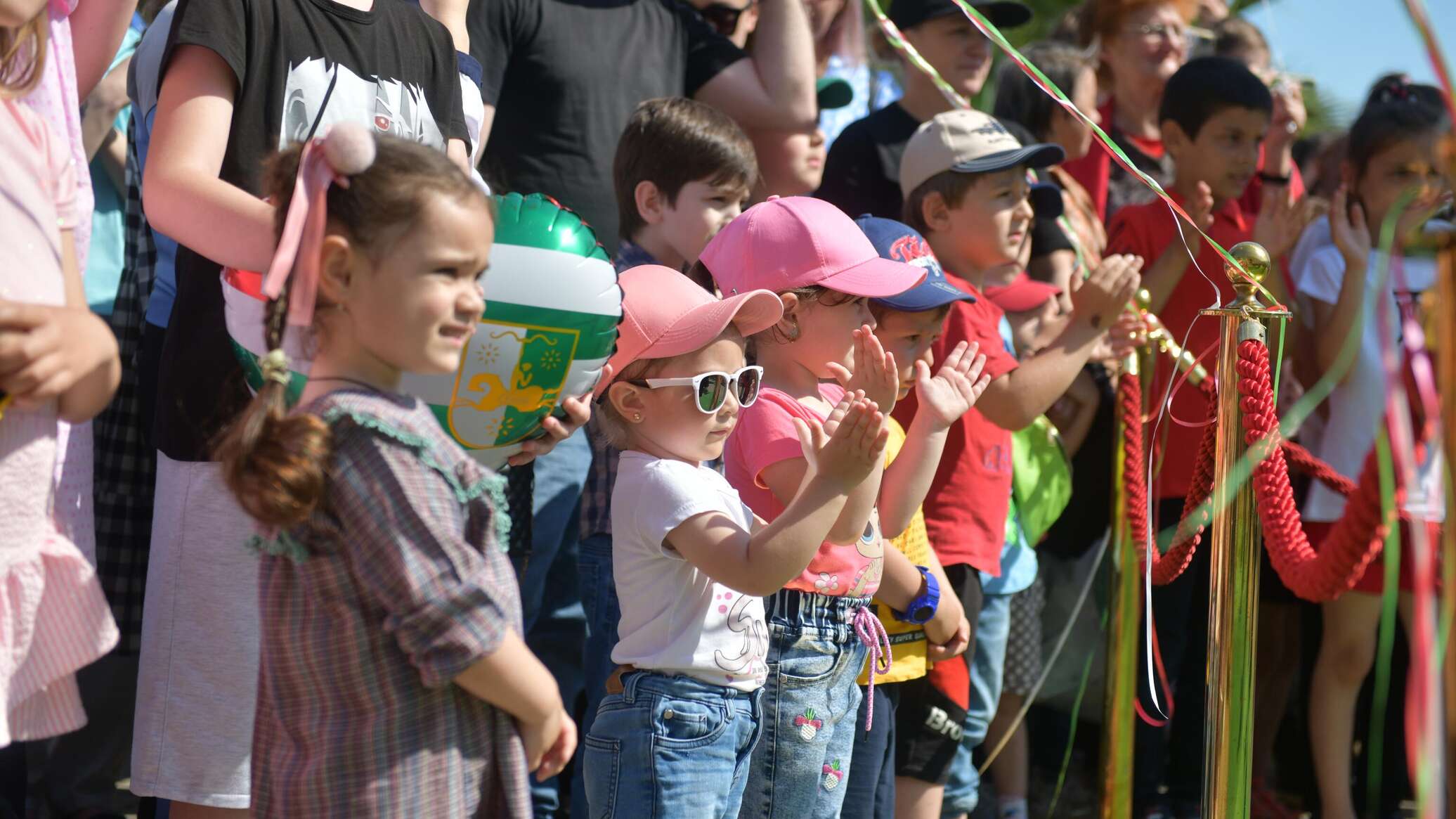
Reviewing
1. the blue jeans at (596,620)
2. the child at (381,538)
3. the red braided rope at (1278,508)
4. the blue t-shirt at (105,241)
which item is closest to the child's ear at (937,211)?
the red braided rope at (1278,508)

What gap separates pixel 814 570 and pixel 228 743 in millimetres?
1082

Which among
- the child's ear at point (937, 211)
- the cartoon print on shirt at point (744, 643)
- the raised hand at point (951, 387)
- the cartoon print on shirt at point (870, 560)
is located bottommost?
the cartoon print on shirt at point (744, 643)

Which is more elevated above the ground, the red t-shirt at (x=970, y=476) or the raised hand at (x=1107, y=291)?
the raised hand at (x=1107, y=291)

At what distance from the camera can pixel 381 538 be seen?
187 cm

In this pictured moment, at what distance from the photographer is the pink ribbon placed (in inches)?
75.3

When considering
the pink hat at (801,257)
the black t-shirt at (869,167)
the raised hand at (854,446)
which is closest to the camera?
the raised hand at (854,446)

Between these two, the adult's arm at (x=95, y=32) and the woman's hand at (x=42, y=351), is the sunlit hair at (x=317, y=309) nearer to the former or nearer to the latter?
the woman's hand at (x=42, y=351)

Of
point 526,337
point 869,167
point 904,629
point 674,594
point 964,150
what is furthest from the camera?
point 869,167

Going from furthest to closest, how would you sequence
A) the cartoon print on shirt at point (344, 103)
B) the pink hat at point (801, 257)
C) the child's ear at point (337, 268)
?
the pink hat at point (801, 257) → the cartoon print on shirt at point (344, 103) → the child's ear at point (337, 268)

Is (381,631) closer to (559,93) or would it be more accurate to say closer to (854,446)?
(854,446)

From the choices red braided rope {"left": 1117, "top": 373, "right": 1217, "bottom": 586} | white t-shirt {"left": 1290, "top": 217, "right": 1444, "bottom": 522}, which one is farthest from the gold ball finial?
white t-shirt {"left": 1290, "top": 217, "right": 1444, "bottom": 522}

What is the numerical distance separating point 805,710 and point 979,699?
1189mm

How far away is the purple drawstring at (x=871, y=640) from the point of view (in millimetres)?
2922

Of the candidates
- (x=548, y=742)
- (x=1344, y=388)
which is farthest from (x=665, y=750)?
(x=1344, y=388)
